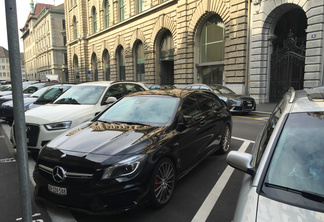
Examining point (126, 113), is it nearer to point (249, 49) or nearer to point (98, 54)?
point (249, 49)

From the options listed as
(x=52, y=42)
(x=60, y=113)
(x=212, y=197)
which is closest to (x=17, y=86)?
(x=212, y=197)

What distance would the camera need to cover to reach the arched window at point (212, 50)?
20.4m

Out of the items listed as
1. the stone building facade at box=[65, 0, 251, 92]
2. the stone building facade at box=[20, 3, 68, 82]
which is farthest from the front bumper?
the stone building facade at box=[20, 3, 68, 82]

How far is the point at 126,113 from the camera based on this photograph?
4340 millimetres

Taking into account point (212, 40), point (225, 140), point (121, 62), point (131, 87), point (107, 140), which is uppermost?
point (212, 40)

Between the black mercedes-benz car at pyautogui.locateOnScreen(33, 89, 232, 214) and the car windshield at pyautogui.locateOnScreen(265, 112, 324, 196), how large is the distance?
1505 mm

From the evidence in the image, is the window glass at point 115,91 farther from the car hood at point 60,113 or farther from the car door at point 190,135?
the car door at point 190,135

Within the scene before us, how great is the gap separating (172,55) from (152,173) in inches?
911

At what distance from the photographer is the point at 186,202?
3430mm

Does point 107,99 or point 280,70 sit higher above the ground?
point 280,70

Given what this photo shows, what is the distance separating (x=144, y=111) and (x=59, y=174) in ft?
5.74

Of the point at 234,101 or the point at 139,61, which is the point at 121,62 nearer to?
A: the point at 139,61

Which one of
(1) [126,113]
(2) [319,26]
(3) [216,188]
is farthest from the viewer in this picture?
(2) [319,26]

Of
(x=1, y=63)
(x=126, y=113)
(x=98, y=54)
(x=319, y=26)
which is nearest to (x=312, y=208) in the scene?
(x=126, y=113)
